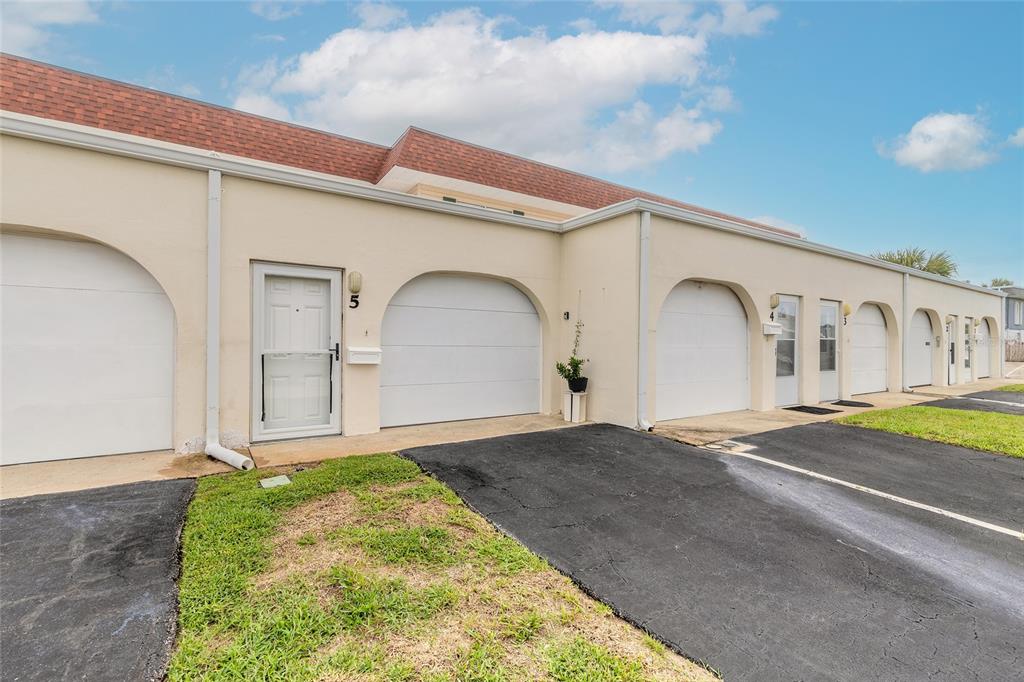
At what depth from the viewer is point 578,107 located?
12.8 metres

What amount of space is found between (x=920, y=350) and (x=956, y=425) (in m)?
8.25

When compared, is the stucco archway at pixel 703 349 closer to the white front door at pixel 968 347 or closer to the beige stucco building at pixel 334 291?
the beige stucco building at pixel 334 291

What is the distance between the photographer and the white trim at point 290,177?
14.3ft

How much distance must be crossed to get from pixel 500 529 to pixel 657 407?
4.87 m

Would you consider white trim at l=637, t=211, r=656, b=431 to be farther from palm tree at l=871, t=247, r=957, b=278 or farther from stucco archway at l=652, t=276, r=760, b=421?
palm tree at l=871, t=247, r=957, b=278

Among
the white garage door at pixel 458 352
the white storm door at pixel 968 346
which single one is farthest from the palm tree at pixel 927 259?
the white garage door at pixel 458 352

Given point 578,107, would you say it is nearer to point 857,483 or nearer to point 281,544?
point 857,483

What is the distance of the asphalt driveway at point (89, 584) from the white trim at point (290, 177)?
355cm

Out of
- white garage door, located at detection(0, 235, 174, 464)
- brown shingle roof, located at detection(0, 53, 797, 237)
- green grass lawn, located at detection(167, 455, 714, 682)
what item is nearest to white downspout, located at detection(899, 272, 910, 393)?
brown shingle roof, located at detection(0, 53, 797, 237)

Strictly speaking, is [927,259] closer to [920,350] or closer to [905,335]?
[920,350]

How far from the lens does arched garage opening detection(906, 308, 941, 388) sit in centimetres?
1270

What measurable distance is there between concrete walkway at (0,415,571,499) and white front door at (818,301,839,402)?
7.11 m

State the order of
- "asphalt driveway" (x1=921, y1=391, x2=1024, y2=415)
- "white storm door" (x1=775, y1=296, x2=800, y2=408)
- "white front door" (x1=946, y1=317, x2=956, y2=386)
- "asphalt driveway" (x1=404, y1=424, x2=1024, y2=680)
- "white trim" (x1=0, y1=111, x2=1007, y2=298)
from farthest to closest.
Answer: "white front door" (x1=946, y1=317, x2=956, y2=386) < "asphalt driveway" (x1=921, y1=391, x2=1024, y2=415) < "white storm door" (x1=775, y1=296, x2=800, y2=408) < "white trim" (x1=0, y1=111, x2=1007, y2=298) < "asphalt driveway" (x1=404, y1=424, x2=1024, y2=680)

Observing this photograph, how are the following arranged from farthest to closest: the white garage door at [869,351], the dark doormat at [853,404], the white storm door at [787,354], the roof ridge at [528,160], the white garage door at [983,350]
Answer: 1. the white garage door at [983,350]
2. the white garage door at [869,351]
3. the roof ridge at [528,160]
4. the dark doormat at [853,404]
5. the white storm door at [787,354]
